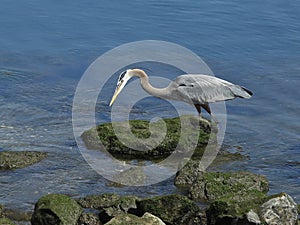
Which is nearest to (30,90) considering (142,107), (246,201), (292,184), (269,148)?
(142,107)

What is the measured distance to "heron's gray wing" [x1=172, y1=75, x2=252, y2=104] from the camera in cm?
1362

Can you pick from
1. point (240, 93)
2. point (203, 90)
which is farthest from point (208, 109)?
point (240, 93)

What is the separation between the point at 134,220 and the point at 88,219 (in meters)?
0.86

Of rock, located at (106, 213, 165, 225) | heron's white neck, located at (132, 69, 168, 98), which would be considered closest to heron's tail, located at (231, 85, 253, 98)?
heron's white neck, located at (132, 69, 168, 98)

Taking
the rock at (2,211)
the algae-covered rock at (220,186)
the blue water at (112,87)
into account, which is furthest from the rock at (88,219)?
the algae-covered rock at (220,186)

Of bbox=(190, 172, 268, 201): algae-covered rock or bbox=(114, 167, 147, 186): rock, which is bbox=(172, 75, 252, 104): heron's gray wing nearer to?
bbox=(114, 167, 147, 186): rock

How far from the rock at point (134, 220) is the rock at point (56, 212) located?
66cm

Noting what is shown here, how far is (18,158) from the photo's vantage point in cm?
1188

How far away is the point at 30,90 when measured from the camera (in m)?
16.2

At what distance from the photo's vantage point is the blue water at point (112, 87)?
1178cm

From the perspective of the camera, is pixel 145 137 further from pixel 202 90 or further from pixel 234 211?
pixel 234 211

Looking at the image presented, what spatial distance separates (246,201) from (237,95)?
4.43 meters

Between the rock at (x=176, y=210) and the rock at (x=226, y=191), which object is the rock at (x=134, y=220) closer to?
the rock at (x=176, y=210)

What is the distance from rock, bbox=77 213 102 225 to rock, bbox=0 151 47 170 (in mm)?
2503
